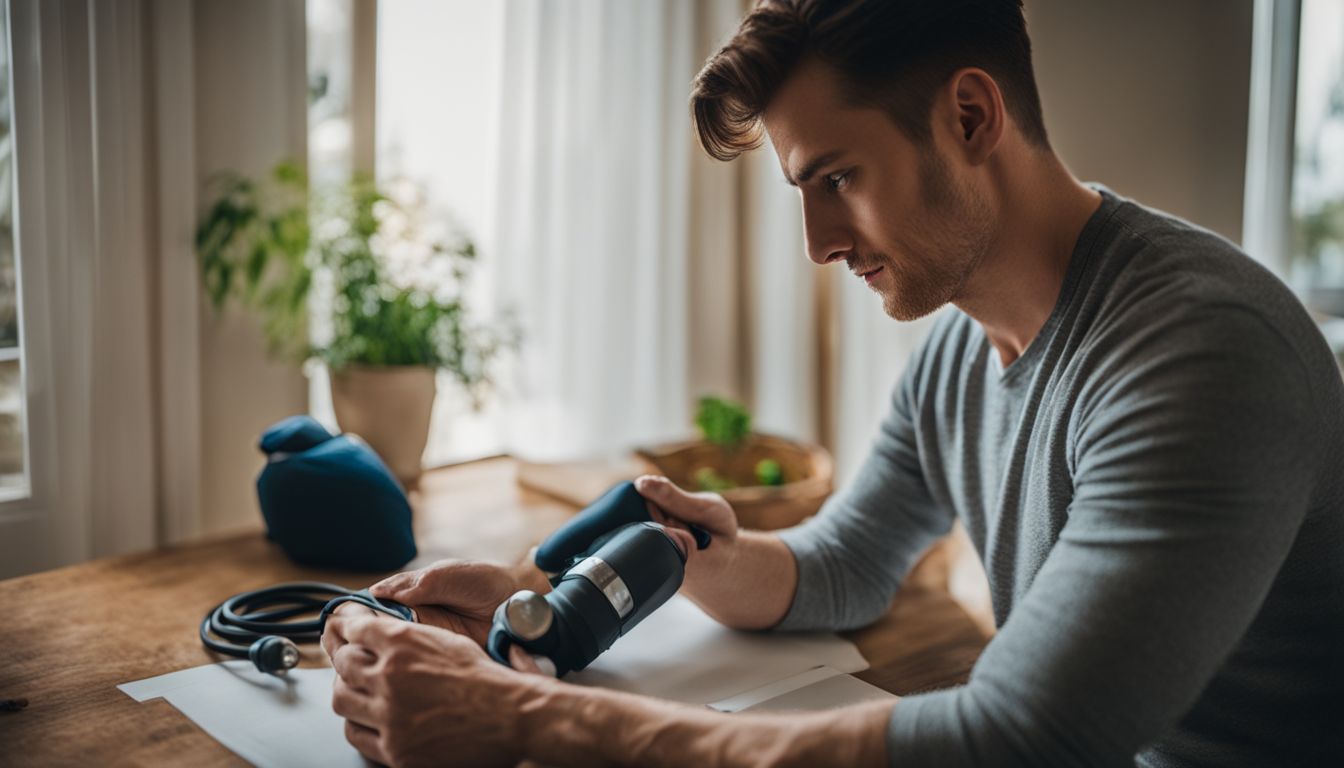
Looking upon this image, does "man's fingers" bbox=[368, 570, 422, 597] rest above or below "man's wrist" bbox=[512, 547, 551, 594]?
above

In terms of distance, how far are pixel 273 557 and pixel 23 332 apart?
0.48 metres

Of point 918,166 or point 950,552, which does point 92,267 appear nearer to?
point 918,166

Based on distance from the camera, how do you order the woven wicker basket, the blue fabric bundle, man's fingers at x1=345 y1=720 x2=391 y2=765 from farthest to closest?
the woven wicker basket → the blue fabric bundle → man's fingers at x1=345 y1=720 x2=391 y2=765

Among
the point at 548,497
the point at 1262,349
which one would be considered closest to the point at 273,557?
the point at 548,497

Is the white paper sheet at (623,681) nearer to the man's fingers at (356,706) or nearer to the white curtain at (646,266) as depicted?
the man's fingers at (356,706)

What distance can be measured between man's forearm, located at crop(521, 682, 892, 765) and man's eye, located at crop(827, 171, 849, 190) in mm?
485

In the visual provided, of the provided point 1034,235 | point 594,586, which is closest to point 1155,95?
point 1034,235

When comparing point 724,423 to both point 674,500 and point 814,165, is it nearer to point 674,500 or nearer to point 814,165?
point 674,500

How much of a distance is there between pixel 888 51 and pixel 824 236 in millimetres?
183

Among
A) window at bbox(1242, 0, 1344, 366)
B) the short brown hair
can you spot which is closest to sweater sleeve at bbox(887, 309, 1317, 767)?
the short brown hair

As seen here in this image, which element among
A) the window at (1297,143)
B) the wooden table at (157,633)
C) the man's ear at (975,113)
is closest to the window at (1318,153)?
the window at (1297,143)

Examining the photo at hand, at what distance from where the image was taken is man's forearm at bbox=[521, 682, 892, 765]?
2.48ft

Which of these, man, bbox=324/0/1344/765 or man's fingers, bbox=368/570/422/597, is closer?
man, bbox=324/0/1344/765

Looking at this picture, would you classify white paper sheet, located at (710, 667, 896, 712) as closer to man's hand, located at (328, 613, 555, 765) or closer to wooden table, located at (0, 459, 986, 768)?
wooden table, located at (0, 459, 986, 768)
